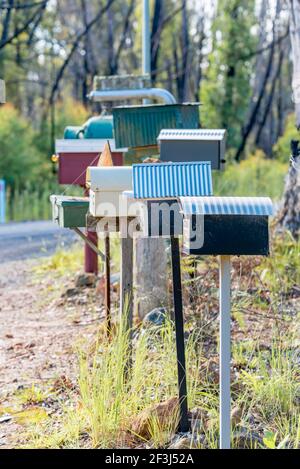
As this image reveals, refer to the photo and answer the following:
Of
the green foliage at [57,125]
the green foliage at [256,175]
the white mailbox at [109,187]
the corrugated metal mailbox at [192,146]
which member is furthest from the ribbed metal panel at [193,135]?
the green foliage at [57,125]

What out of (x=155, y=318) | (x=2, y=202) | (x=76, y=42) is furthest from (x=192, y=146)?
(x=76, y=42)

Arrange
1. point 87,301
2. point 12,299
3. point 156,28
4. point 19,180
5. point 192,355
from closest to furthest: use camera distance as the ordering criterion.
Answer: point 192,355 < point 87,301 < point 12,299 < point 19,180 < point 156,28

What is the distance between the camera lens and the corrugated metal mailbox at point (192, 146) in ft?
16.7

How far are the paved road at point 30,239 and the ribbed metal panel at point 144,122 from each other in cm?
370

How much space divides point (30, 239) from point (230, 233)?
984 centimetres

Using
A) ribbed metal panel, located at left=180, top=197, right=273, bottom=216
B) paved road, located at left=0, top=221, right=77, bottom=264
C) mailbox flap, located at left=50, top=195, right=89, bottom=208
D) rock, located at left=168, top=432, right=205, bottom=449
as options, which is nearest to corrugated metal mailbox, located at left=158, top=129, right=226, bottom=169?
mailbox flap, located at left=50, top=195, right=89, bottom=208

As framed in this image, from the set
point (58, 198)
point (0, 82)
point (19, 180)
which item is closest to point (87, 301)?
point (58, 198)

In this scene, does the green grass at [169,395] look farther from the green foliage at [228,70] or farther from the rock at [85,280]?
the green foliage at [228,70]

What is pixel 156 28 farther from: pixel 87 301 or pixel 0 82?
pixel 0 82

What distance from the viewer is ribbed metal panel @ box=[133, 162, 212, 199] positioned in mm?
3754

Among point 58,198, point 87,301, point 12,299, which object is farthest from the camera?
point 12,299

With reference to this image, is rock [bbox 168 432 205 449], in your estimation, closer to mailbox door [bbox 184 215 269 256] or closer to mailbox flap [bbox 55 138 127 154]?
mailbox door [bbox 184 215 269 256]

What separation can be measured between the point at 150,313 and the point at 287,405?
1788mm

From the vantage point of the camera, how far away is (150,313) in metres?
5.62
